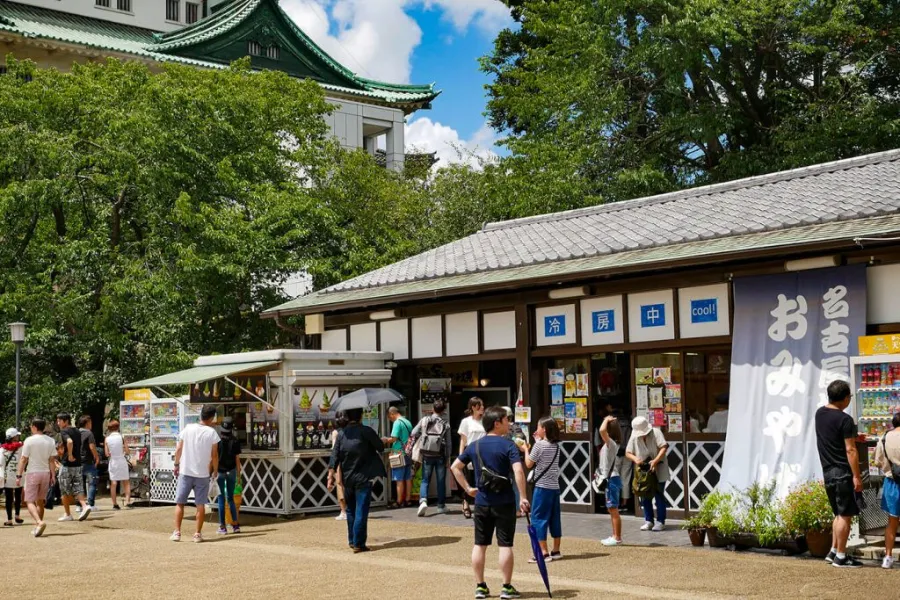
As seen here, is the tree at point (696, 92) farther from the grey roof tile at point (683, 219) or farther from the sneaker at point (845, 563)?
the sneaker at point (845, 563)

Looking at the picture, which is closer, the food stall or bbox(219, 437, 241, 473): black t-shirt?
bbox(219, 437, 241, 473): black t-shirt

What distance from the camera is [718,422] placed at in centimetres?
1352

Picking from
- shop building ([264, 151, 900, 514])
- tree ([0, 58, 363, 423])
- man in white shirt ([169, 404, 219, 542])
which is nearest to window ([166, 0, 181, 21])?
tree ([0, 58, 363, 423])

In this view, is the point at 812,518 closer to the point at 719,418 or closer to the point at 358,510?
the point at 719,418

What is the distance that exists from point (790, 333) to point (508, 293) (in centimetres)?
486

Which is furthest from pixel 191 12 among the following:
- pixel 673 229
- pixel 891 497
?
pixel 891 497

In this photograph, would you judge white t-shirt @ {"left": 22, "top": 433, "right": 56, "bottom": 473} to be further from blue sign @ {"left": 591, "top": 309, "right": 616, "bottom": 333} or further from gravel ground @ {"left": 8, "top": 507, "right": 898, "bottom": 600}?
blue sign @ {"left": 591, "top": 309, "right": 616, "bottom": 333}

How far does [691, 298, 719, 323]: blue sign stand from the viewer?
1334cm

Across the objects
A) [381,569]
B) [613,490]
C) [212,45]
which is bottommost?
[381,569]

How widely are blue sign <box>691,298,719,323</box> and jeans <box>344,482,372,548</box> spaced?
4.95m

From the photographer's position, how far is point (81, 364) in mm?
24297

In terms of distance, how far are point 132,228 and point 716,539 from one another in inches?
734

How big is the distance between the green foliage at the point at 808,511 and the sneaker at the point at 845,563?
582mm

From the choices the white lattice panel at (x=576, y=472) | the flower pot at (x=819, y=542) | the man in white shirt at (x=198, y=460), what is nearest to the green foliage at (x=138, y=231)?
the man in white shirt at (x=198, y=460)
